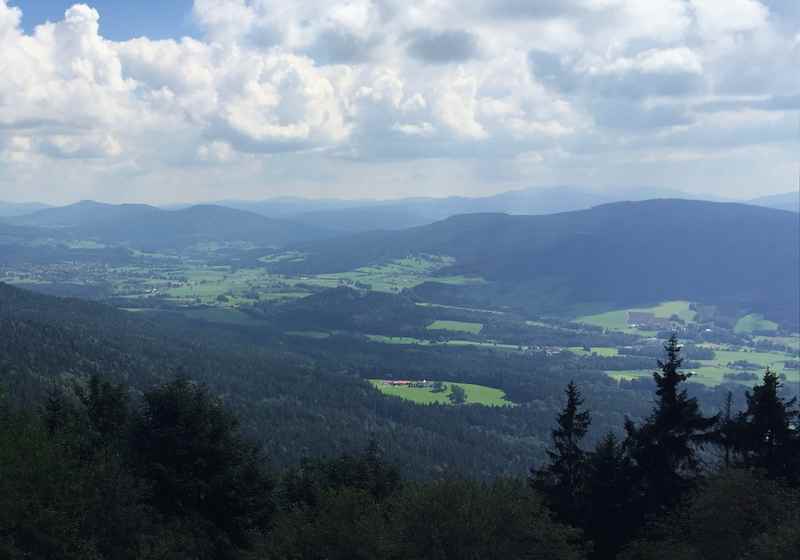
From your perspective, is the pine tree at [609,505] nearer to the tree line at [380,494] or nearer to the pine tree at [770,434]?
the tree line at [380,494]

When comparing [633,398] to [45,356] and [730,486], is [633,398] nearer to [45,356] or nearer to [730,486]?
[45,356]

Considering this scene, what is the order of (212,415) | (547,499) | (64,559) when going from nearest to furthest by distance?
(64,559)
(547,499)
(212,415)

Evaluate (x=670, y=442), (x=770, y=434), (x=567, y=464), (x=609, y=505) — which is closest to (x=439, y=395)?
(x=567, y=464)

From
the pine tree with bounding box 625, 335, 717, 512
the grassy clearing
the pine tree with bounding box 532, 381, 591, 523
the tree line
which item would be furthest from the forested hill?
the pine tree with bounding box 625, 335, 717, 512

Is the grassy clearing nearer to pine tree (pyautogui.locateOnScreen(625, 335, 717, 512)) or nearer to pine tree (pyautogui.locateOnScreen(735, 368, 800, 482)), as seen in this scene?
pine tree (pyautogui.locateOnScreen(625, 335, 717, 512))

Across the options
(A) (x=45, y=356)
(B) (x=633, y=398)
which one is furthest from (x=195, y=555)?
(B) (x=633, y=398)

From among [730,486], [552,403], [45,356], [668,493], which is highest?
[730,486]
